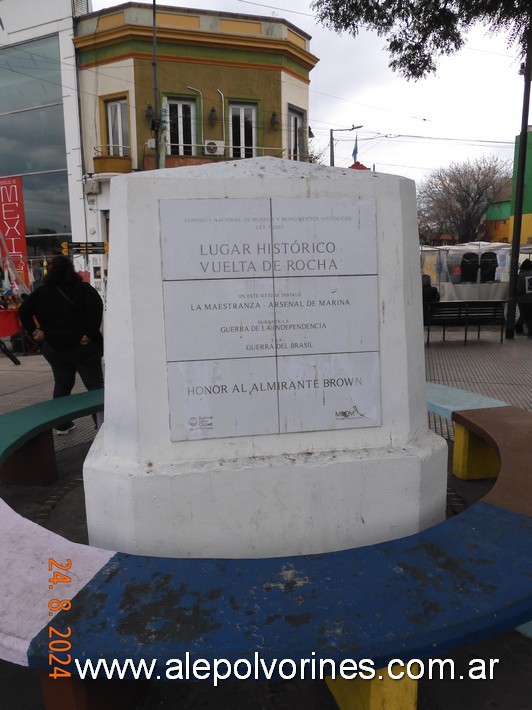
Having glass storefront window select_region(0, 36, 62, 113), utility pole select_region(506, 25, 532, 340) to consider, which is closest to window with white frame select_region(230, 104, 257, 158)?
glass storefront window select_region(0, 36, 62, 113)

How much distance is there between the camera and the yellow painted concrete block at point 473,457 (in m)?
3.95

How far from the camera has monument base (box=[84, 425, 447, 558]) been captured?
89.6 inches

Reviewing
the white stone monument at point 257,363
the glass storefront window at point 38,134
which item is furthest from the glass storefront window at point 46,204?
the white stone monument at point 257,363

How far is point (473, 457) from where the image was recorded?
3.98 metres

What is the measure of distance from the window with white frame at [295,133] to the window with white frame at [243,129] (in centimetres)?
152

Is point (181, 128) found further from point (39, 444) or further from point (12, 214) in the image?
point (39, 444)

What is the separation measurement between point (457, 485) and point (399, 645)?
102 inches

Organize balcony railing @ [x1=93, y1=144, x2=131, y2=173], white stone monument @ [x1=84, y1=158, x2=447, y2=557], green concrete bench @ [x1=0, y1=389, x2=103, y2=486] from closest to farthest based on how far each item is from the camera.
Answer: white stone monument @ [x1=84, y1=158, x2=447, y2=557]
green concrete bench @ [x1=0, y1=389, x2=103, y2=486]
balcony railing @ [x1=93, y1=144, x2=131, y2=173]

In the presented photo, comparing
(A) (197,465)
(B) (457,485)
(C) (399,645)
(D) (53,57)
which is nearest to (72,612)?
(A) (197,465)

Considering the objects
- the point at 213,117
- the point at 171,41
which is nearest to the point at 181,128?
the point at 213,117

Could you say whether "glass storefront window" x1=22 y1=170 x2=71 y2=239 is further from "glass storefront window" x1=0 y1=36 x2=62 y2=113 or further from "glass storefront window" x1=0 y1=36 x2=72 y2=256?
"glass storefront window" x1=0 y1=36 x2=62 y2=113

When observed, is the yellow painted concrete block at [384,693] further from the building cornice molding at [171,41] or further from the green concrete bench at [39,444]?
the building cornice molding at [171,41]

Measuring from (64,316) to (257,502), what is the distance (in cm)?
311

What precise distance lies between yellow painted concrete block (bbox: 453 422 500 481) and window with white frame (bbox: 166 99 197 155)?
1817cm
